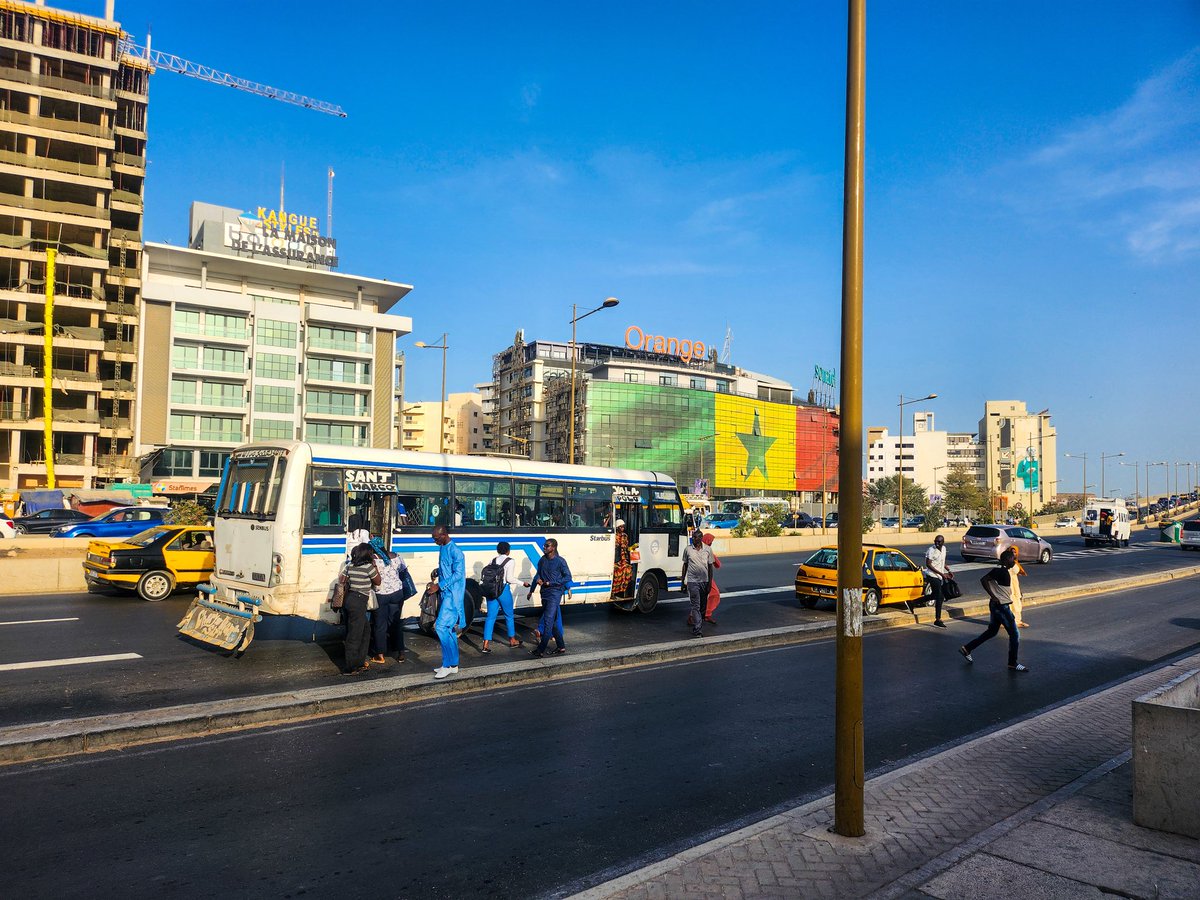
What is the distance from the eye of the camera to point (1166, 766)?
5570 mm

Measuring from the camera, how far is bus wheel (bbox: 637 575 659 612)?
705 inches

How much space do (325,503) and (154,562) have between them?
334 inches

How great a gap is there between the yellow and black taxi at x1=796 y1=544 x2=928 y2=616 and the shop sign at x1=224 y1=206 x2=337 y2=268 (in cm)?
7147

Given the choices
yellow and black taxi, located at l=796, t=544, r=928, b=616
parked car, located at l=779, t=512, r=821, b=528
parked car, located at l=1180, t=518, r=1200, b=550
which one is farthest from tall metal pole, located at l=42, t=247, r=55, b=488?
parked car, located at l=1180, t=518, r=1200, b=550

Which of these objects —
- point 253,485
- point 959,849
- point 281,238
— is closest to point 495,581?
point 253,485

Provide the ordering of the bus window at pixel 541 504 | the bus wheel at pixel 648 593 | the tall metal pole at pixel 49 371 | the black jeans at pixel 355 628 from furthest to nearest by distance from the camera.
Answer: the tall metal pole at pixel 49 371
the bus wheel at pixel 648 593
the bus window at pixel 541 504
the black jeans at pixel 355 628

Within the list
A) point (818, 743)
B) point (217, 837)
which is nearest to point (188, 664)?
point (217, 837)

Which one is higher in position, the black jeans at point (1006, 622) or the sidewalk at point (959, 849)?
the black jeans at point (1006, 622)

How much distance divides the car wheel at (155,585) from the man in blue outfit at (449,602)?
10.8 meters

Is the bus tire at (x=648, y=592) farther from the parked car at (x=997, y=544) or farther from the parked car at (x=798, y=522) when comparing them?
the parked car at (x=798, y=522)

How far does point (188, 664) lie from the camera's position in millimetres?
11406

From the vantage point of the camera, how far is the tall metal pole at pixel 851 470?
5.54 m

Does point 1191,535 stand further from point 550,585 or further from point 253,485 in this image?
point 253,485

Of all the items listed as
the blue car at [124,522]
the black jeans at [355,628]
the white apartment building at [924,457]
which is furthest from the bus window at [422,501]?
the white apartment building at [924,457]
